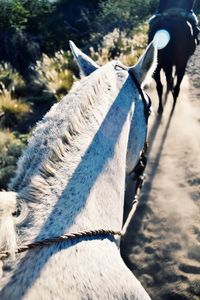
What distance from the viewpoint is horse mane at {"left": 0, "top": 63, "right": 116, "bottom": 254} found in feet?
4.56

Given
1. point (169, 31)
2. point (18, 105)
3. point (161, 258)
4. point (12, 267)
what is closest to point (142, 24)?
point (18, 105)

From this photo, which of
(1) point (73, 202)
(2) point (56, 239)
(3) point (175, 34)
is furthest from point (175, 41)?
(2) point (56, 239)

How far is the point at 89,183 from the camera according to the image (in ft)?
5.86

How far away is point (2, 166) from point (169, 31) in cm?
329

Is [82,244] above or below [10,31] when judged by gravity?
above

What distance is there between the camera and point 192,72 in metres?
9.61

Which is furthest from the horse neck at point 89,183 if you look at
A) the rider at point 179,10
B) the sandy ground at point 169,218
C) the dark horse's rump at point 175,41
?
the rider at point 179,10

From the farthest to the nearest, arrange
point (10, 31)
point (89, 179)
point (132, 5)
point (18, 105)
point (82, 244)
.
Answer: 1. point (132, 5)
2. point (10, 31)
3. point (18, 105)
4. point (89, 179)
5. point (82, 244)

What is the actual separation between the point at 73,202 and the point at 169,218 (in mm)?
2936

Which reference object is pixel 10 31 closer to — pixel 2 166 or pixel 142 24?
pixel 142 24

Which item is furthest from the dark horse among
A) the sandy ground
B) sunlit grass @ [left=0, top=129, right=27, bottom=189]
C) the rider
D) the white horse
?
the white horse

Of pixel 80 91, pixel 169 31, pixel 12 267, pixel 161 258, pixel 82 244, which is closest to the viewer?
pixel 12 267

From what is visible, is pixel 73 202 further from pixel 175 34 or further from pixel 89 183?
pixel 175 34

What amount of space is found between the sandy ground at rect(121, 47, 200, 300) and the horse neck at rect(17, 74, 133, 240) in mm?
1827
